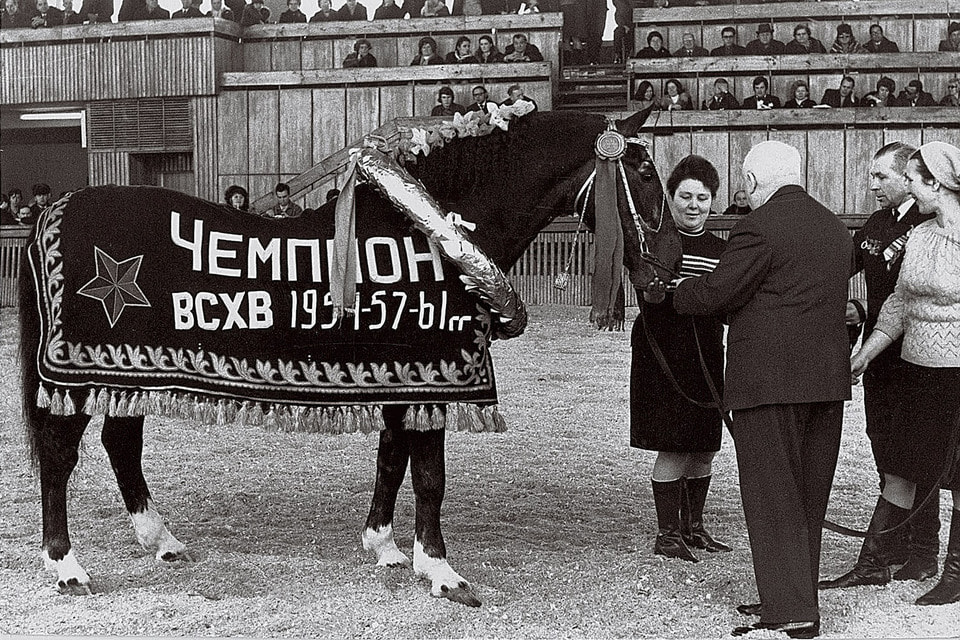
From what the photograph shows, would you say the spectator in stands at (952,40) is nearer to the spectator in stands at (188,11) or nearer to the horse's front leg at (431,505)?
the horse's front leg at (431,505)

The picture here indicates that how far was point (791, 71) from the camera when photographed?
654 centimetres

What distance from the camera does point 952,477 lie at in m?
3.44

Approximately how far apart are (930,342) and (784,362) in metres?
0.72

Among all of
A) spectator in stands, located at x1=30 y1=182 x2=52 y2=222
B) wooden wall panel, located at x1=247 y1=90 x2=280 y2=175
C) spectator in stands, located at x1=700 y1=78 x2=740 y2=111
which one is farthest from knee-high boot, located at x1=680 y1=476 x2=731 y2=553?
spectator in stands, located at x1=30 y1=182 x2=52 y2=222

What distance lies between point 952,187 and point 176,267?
8.75ft

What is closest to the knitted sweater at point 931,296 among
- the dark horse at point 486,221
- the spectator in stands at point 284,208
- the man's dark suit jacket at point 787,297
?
the man's dark suit jacket at point 787,297

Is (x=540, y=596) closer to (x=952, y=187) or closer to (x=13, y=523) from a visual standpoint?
(x=952, y=187)

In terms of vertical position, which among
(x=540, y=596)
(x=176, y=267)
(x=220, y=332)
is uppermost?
(x=176, y=267)

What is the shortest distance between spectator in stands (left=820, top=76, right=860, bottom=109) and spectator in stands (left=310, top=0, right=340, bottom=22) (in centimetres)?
346

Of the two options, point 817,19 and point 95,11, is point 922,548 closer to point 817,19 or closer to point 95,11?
point 817,19

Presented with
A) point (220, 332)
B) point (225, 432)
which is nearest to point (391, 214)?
point (220, 332)

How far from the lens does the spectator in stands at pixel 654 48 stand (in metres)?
5.86

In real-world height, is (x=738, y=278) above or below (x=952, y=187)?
below

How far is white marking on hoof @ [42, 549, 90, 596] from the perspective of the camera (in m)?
3.58
